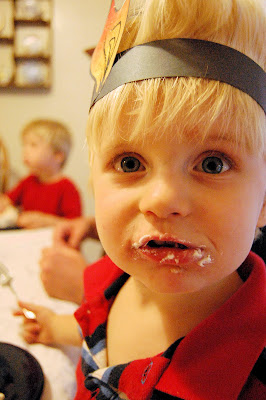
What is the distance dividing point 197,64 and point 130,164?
14 cm

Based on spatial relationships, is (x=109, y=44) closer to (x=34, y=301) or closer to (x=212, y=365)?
(x=212, y=365)

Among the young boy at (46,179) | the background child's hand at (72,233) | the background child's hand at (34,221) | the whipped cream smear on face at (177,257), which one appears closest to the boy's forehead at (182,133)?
Answer: the whipped cream smear on face at (177,257)

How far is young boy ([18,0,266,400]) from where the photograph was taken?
35 cm

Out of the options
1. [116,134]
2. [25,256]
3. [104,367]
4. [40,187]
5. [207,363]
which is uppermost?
[116,134]

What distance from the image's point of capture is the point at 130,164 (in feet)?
1.30

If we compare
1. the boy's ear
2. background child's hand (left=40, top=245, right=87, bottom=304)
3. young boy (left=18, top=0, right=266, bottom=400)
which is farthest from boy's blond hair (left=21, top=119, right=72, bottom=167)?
the boy's ear

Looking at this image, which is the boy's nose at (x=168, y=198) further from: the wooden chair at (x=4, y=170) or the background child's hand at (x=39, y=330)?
the wooden chair at (x=4, y=170)

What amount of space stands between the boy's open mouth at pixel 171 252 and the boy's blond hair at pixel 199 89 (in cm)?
12

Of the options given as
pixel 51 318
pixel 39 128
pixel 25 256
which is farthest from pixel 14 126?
pixel 51 318

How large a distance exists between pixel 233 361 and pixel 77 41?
216 cm

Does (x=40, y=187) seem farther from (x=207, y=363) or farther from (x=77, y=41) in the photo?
(x=207, y=363)

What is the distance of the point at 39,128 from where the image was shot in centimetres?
175

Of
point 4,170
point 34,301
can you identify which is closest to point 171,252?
point 34,301

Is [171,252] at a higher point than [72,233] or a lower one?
higher
